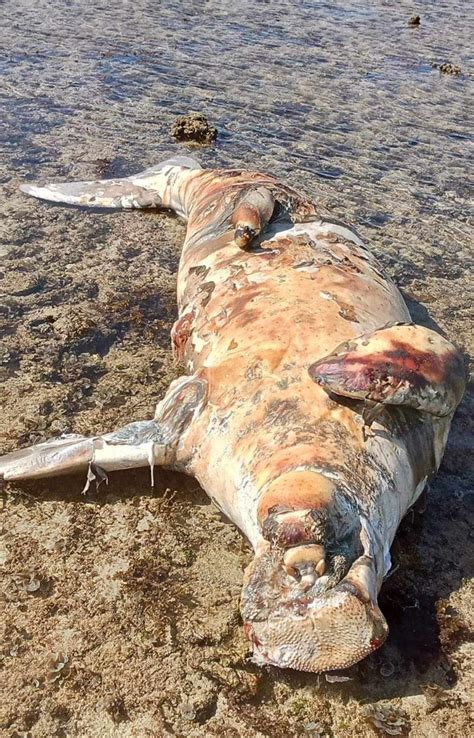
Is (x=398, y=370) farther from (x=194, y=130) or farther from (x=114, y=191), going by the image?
(x=194, y=130)

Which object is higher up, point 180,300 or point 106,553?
point 180,300

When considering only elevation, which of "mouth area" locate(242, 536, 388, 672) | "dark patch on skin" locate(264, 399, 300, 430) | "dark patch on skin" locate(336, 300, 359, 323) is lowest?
"mouth area" locate(242, 536, 388, 672)

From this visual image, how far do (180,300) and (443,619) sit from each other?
245 cm

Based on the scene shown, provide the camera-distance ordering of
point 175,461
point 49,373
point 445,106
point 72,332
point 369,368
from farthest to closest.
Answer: point 445,106, point 72,332, point 49,373, point 175,461, point 369,368

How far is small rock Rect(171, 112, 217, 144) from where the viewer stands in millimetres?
8023

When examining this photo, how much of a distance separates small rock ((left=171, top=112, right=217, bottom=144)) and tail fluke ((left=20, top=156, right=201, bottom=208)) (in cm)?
134

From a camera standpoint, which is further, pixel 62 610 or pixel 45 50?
→ pixel 45 50

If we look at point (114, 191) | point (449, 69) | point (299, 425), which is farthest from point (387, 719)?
point (449, 69)

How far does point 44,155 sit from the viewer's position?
7.43m

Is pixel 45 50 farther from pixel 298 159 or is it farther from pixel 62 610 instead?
pixel 62 610

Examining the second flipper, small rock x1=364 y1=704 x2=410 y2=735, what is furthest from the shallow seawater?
the second flipper

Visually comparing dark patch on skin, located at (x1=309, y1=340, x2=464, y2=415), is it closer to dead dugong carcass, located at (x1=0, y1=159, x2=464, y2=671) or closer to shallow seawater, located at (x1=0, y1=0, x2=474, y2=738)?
dead dugong carcass, located at (x1=0, y1=159, x2=464, y2=671)

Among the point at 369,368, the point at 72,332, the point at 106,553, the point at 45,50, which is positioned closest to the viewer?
the point at 369,368

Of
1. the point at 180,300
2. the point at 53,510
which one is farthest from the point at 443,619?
the point at 180,300
